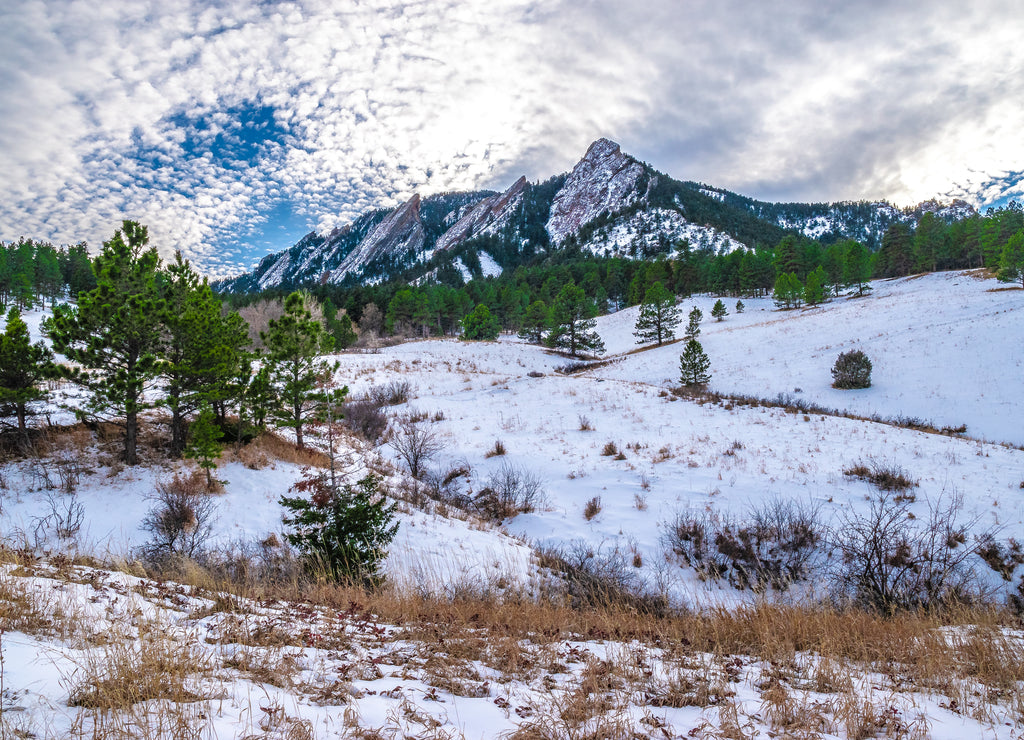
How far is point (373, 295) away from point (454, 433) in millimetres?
65813

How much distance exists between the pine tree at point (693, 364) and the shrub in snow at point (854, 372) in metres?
7.44

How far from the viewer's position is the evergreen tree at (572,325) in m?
48.5

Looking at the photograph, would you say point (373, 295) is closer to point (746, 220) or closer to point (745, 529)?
point (745, 529)

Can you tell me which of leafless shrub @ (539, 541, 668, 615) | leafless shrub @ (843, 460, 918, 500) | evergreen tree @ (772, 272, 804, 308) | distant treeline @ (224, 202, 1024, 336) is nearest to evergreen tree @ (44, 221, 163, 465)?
leafless shrub @ (539, 541, 668, 615)

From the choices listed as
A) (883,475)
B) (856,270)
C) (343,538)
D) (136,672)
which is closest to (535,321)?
(856,270)

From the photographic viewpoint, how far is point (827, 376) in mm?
28266

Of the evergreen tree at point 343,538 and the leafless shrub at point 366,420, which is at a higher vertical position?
the leafless shrub at point 366,420

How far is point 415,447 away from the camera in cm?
1580

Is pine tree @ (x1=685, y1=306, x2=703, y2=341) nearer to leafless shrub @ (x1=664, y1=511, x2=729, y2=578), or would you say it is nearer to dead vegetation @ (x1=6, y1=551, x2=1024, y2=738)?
leafless shrub @ (x1=664, y1=511, x2=729, y2=578)

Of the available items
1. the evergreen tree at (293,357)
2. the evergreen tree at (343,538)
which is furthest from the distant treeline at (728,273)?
the evergreen tree at (343,538)

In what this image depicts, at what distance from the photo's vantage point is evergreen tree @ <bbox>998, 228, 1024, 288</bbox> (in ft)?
143

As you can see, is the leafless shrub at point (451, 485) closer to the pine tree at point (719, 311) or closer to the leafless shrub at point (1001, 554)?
the leafless shrub at point (1001, 554)

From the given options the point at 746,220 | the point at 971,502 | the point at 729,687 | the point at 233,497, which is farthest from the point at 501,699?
the point at 746,220

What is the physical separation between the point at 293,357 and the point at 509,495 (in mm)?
8057
